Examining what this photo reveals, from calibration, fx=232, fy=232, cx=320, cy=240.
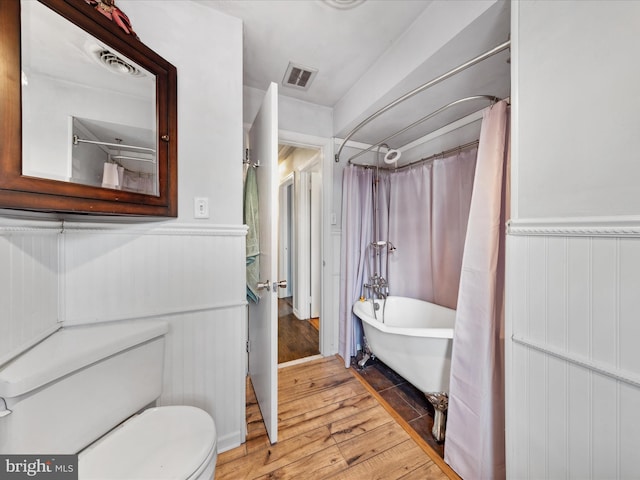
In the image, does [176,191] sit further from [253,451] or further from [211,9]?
[253,451]

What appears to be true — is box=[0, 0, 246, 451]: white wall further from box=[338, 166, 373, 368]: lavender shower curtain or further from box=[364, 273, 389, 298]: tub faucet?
box=[364, 273, 389, 298]: tub faucet

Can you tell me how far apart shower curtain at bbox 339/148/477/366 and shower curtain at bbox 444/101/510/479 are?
2.32 ft

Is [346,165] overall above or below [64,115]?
above

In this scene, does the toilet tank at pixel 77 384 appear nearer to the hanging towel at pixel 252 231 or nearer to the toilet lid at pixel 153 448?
the toilet lid at pixel 153 448

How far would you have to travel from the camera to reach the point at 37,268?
2.70 ft

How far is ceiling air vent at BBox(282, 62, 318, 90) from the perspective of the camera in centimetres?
165

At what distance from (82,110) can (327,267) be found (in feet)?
5.97

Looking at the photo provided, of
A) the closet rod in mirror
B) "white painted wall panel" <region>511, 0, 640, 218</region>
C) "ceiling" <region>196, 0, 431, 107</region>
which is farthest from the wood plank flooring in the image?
"ceiling" <region>196, 0, 431, 107</region>

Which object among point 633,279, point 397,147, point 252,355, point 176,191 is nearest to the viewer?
point 633,279

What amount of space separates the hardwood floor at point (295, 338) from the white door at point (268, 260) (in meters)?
0.81

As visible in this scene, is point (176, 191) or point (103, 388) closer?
point (103, 388)

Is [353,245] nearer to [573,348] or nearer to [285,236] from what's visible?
[573,348]

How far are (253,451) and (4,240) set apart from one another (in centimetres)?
139

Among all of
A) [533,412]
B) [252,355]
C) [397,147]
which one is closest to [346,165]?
[397,147]
